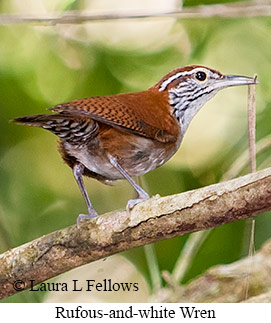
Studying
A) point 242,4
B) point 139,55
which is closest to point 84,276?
point 139,55

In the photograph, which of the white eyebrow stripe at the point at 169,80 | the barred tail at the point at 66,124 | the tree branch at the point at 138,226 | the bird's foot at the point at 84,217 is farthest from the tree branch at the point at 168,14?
the tree branch at the point at 138,226

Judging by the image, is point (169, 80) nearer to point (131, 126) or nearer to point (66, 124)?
point (131, 126)

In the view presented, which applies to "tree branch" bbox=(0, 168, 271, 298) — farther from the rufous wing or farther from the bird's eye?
the bird's eye

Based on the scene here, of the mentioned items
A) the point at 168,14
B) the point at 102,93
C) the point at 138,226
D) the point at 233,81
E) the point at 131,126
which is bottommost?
the point at 138,226

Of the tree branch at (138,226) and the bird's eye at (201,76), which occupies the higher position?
the bird's eye at (201,76)

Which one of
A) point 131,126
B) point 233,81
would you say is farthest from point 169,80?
point 131,126

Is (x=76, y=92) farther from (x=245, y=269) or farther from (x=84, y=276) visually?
(x=245, y=269)

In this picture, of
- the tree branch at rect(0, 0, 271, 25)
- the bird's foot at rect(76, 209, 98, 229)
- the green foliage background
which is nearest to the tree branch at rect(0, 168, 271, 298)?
the bird's foot at rect(76, 209, 98, 229)

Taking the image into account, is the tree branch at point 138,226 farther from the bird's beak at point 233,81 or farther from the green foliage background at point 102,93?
the bird's beak at point 233,81

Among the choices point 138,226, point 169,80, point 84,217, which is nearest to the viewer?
point 138,226
